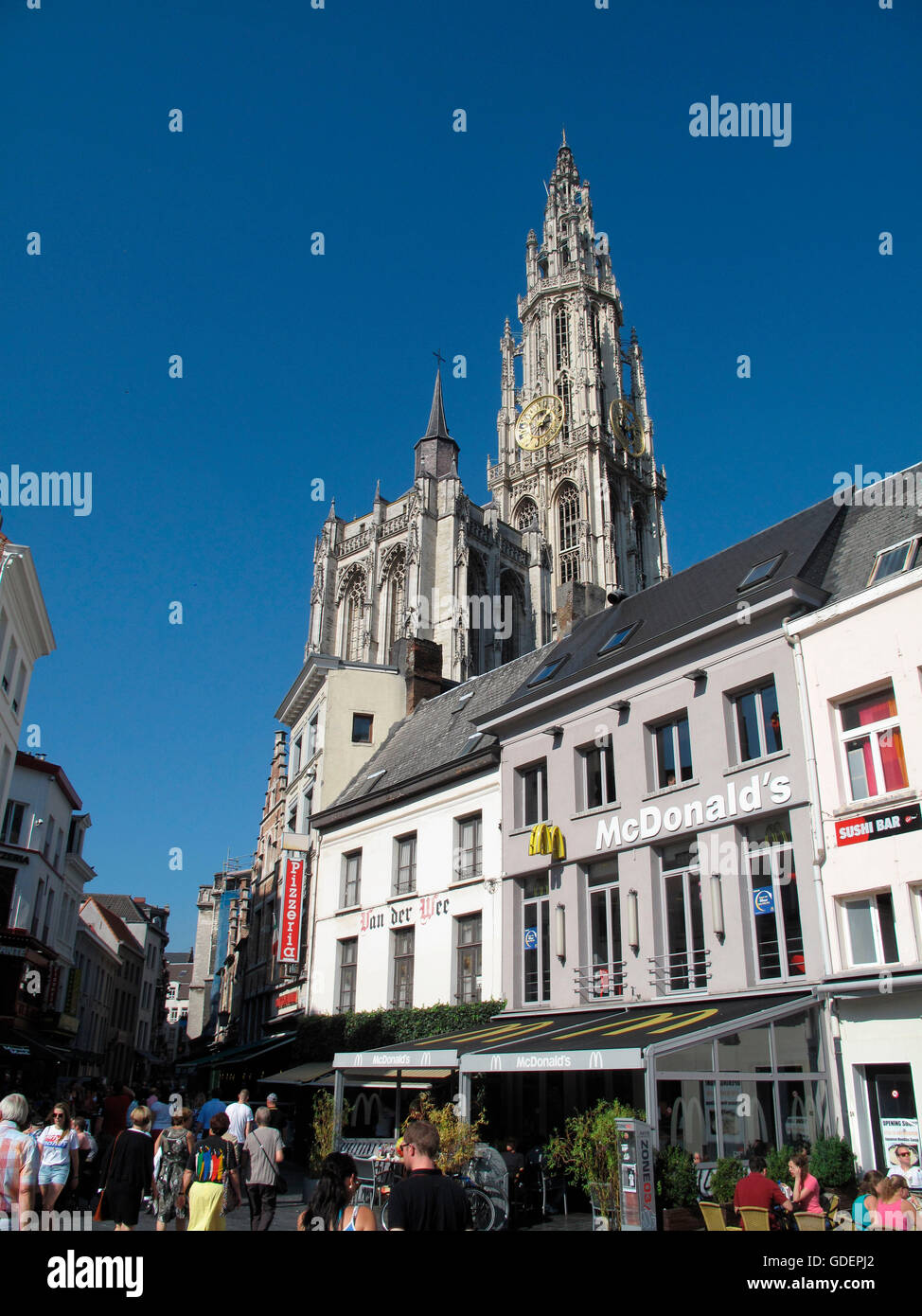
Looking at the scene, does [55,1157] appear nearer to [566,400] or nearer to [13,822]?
[13,822]

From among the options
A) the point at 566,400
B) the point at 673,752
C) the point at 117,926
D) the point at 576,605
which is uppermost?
the point at 566,400

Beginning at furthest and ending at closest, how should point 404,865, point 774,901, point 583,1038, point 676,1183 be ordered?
point 404,865 < point 774,901 < point 583,1038 < point 676,1183

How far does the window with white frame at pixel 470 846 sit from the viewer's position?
2078 cm

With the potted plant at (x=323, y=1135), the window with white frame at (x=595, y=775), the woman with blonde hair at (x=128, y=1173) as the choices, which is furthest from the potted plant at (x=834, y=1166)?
the potted plant at (x=323, y=1135)

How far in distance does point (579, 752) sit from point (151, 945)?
6287 centimetres

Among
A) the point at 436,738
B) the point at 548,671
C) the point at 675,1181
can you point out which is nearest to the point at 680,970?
the point at 675,1181

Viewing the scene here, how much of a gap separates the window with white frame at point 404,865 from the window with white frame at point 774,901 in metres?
9.68

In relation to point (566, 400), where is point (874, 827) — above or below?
below

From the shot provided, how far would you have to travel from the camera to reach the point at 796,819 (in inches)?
558

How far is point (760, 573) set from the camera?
666 inches

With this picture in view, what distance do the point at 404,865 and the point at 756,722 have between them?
10.5 m

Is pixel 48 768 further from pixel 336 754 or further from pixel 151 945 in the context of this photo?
pixel 151 945
